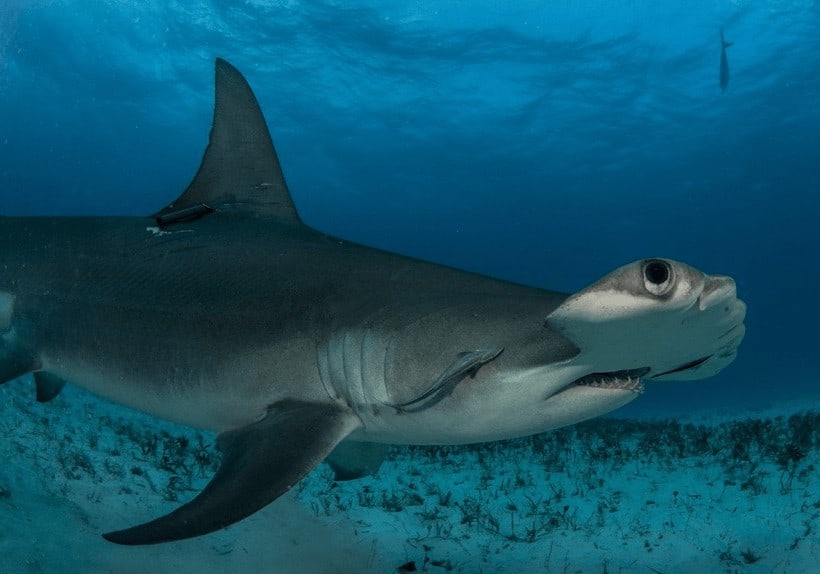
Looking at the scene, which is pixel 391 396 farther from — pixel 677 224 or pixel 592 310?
pixel 677 224

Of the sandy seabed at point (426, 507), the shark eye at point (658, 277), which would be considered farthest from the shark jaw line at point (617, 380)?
the sandy seabed at point (426, 507)

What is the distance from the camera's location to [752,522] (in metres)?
5.41

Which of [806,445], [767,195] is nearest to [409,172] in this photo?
[767,195]

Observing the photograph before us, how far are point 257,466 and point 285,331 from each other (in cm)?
79

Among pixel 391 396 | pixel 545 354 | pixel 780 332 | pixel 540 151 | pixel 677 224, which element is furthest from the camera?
pixel 780 332

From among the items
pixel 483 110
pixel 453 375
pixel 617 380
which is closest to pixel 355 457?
pixel 453 375

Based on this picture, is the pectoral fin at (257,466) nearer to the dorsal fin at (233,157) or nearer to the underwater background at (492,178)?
the dorsal fin at (233,157)

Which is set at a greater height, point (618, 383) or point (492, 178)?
point (492, 178)

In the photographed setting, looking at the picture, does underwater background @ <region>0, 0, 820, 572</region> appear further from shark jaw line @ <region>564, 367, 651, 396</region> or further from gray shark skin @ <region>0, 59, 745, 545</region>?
shark jaw line @ <region>564, 367, 651, 396</region>

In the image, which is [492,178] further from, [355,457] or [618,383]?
[618,383]

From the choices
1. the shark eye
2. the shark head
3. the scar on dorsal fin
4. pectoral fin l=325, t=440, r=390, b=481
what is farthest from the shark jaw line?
pectoral fin l=325, t=440, r=390, b=481

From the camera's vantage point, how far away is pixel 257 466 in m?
2.36

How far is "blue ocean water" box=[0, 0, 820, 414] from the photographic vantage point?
3103 centimetres

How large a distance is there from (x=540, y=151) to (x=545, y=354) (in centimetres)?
4637
